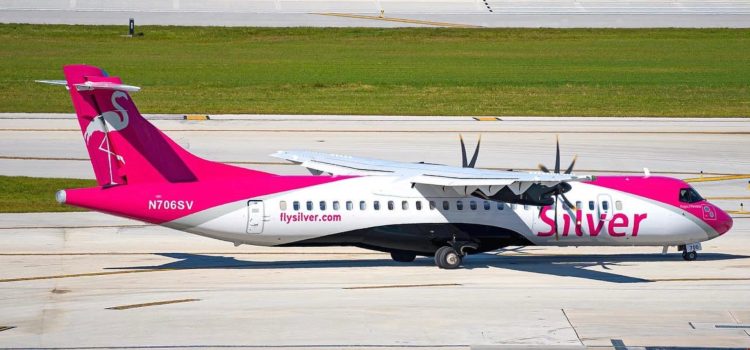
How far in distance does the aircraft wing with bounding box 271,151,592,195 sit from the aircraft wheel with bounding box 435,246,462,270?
1.80 m

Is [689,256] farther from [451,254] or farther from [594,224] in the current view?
[451,254]

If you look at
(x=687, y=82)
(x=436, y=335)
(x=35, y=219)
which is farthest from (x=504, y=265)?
(x=687, y=82)

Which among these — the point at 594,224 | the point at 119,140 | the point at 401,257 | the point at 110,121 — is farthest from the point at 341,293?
the point at 594,224

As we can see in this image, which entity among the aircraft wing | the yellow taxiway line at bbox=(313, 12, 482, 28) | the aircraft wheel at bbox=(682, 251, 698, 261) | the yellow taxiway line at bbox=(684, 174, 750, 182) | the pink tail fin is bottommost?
the aircraft wheel at bbox=(682, 251, 698, 261)

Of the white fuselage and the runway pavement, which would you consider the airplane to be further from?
the runway pavement

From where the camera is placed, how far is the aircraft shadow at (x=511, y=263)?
31422 mm

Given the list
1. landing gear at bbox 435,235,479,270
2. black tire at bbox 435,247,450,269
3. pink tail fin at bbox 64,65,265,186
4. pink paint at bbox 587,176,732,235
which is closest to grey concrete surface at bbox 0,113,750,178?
pink paint at bbox 587,176,732,235

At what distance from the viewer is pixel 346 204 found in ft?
101

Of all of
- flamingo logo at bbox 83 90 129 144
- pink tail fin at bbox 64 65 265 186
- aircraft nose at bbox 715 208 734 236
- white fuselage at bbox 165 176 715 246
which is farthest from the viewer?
aircraft nose at bbox 715 208 734 236

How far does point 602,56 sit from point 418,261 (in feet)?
185

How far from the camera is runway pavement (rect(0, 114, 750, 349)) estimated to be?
953 inches

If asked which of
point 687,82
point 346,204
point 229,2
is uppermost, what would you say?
point 229,2

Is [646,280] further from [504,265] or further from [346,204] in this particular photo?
[346,204]

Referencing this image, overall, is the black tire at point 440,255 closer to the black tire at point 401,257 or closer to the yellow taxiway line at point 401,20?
the black tire at point 401,257
